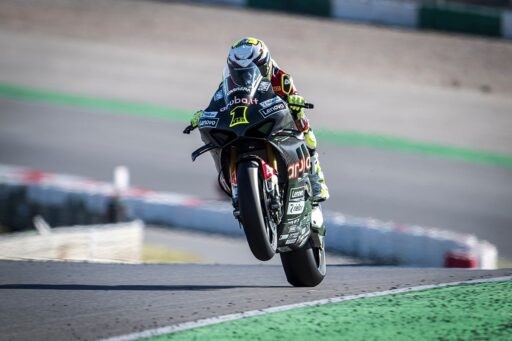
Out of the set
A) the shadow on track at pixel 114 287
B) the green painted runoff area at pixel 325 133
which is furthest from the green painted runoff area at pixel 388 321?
the green painted runoff area at pixel 325 133

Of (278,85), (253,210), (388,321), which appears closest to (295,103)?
(278,85)

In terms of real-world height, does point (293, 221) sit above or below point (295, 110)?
below

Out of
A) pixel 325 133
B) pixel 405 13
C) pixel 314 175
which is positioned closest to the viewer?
pixel 314 175

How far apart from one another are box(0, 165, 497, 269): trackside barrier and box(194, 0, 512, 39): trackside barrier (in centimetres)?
1721

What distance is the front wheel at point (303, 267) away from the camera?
809cm

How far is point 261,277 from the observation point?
910cm

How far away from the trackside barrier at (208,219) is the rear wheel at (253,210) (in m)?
6.38

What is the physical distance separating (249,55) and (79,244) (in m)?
4.90

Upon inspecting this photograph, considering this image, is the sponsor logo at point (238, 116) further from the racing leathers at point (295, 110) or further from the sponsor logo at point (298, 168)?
the sponsor logo at point (298, 168)

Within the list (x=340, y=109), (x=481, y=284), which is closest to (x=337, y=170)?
(x=340, y=109)

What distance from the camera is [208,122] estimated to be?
7.50 metres

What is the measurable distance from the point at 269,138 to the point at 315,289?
1.30 m

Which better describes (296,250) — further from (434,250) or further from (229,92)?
(434,250)

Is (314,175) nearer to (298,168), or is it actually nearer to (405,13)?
(298,168)
